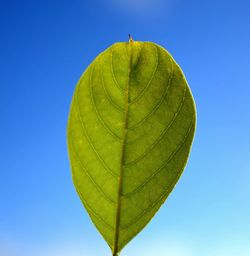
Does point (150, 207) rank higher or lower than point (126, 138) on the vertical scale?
lower

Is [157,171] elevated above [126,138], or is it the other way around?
[126,138]

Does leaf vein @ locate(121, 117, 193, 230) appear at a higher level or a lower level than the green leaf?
lower

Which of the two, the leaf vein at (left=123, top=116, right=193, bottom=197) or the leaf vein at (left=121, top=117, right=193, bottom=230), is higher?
the leaf vein at (left=123, top=116, right=193, bottom=197)

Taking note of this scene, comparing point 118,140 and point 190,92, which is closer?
point 190,92

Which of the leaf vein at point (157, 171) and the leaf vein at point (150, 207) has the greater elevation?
the leaf vein at point (157, 171)

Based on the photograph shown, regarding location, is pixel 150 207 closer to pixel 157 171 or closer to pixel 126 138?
pixel 157 171

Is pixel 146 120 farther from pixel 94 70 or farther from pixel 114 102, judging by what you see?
pixel 94 70

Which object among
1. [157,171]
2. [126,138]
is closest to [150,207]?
[157,171]

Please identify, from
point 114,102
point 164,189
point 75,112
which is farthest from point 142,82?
point 164,189
